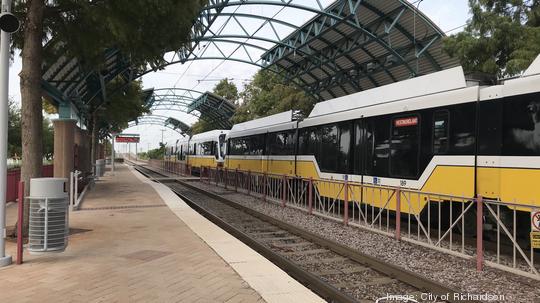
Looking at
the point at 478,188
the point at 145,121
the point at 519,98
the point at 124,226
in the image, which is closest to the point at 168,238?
the point at 124,226

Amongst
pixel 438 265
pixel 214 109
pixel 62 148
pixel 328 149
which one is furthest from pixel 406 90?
pixel 214 109

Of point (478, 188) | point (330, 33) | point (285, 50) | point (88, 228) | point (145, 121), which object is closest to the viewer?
point (478, 188)

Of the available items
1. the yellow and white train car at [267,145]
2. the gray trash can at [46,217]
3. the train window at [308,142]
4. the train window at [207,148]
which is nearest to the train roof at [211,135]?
the train window at [207,148]

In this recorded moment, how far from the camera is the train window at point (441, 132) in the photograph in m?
9.86

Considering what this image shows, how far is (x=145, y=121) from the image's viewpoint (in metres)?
103

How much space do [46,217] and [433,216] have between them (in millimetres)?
7984

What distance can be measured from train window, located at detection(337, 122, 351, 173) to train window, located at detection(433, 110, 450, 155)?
11.7 ft

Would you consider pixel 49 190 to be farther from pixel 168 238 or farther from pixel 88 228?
pixel 88 228

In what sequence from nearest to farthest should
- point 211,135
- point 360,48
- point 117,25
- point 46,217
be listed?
point 46,217 < point 117,25 < point 360,48 < point 211,135

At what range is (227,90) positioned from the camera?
75125mm

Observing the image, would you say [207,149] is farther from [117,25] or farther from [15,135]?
[117,25]

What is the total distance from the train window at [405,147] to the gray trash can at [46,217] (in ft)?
24.4

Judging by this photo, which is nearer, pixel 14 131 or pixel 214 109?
pixel 14 131

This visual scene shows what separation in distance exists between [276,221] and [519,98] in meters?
6.49
